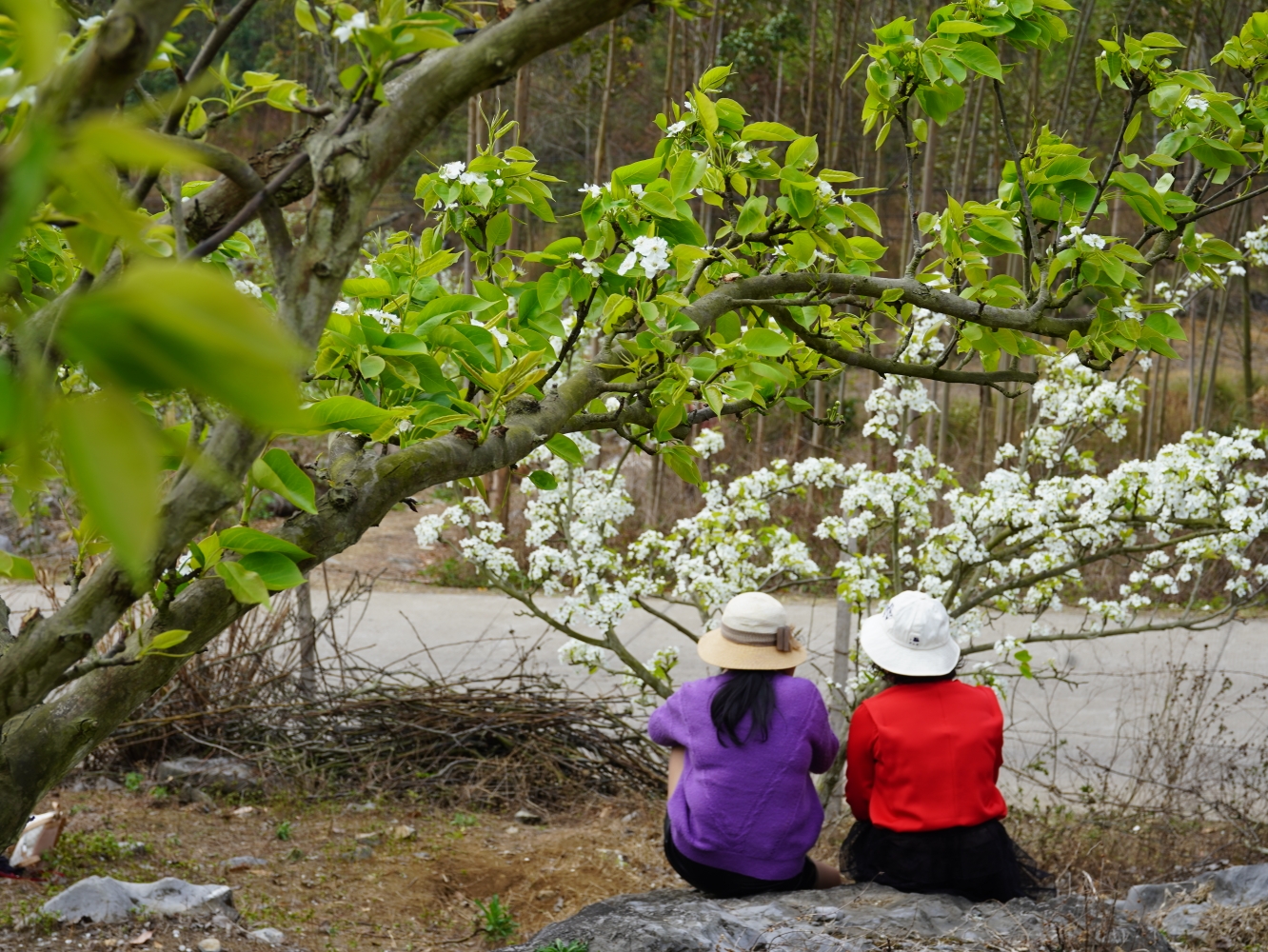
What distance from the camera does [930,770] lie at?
3.29 meters

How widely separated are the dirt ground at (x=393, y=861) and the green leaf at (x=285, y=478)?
255 cm

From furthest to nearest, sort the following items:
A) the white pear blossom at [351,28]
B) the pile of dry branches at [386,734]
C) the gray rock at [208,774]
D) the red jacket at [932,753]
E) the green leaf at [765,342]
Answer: the pile of dry branches at [386,734], the gray rock at [208,774], the red jacket at [932,753], the green leaf at [765,342], the white pear blossom at [351,28]

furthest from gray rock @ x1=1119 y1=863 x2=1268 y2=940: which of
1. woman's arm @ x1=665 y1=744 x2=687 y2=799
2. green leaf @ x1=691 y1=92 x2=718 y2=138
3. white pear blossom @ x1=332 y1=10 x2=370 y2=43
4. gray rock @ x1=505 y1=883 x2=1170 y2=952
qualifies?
white pear blossom @ x1=332 y1=10 x2=370 y2=43

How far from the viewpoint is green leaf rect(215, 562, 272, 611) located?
137 cm

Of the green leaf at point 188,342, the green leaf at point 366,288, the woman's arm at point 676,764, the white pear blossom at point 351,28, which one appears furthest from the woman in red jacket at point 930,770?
the green leaf at point 188,342

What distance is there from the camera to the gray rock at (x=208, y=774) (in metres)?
5.14

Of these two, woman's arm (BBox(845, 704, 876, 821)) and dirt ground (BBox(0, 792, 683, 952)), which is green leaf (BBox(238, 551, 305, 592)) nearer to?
woman's arm (BBox(845, 704, 876, 821))

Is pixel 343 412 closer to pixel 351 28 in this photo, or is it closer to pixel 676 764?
pixel 351 28

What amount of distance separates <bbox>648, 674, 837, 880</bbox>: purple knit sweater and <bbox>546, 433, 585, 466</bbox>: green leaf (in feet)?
4.44

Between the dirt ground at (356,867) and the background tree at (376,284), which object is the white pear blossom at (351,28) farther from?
the dirt ground at (356,867)

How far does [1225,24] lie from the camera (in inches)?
349

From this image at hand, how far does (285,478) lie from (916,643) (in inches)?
96.1

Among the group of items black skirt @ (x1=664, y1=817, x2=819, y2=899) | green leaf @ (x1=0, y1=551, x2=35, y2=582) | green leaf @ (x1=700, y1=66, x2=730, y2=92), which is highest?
green leaf @ (x1=700, y1=66, x2=730, y2=92)

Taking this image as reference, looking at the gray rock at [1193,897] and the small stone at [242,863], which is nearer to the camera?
the gray rock at [1193,897]
